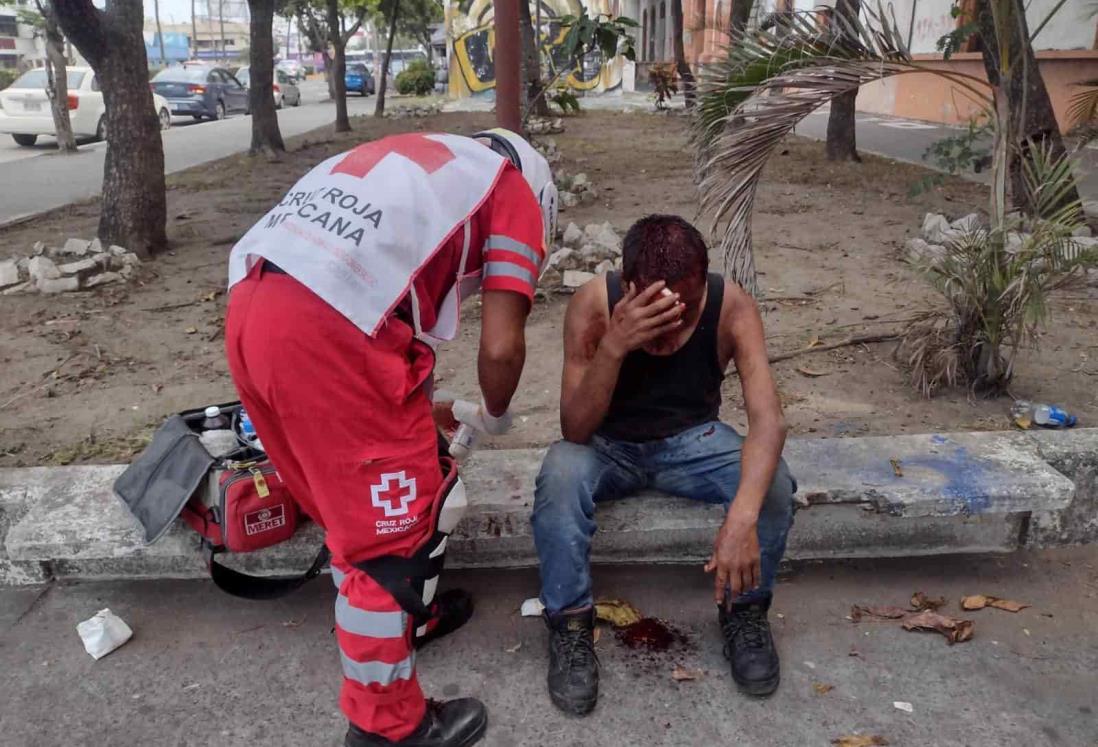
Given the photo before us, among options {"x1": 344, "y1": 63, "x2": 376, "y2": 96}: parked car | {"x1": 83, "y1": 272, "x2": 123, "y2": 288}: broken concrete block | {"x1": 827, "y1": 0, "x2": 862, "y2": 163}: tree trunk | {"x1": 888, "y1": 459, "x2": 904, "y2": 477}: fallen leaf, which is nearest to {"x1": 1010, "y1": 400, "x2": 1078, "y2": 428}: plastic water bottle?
{"x1": 888, "y1": 459, "x2": 904, "y2": 477}: fallen leaf

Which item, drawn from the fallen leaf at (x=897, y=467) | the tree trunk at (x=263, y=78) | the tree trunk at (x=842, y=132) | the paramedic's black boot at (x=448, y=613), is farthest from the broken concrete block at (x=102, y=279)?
the tree trunk at (x=842, y=132)

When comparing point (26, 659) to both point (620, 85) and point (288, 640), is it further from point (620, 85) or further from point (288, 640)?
point (620, 85)

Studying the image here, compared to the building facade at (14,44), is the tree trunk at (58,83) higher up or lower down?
lower down

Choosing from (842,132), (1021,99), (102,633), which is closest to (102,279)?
(102,633)

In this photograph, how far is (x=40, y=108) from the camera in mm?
14883

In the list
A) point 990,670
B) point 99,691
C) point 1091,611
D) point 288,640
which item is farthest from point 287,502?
point 1091,611

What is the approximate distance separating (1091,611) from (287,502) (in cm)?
228

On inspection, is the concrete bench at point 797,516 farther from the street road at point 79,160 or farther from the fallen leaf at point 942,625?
the street road at point 79,160

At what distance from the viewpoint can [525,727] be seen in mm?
2160

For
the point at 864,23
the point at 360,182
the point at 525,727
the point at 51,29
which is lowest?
the point at 525,727

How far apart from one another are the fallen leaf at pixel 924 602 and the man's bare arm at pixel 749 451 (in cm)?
65

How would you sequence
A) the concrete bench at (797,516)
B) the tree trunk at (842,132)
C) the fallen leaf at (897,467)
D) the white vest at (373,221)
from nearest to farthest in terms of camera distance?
1. the white vest at (373,221)
2. the concrete bench at (797,516)
3. the fallen leaf at (897,467)
4. the tree trunk at (842,132)

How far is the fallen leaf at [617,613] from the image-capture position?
252cm

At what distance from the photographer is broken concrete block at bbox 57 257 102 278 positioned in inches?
227
